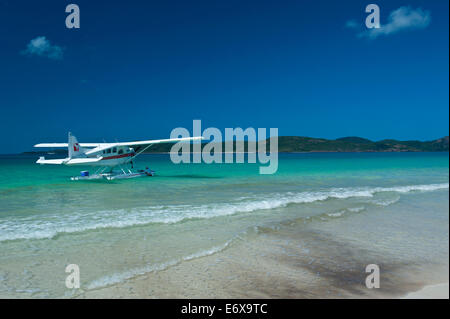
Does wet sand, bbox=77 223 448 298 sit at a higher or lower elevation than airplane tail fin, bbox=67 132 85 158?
lower

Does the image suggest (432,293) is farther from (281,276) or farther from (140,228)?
(140,228)

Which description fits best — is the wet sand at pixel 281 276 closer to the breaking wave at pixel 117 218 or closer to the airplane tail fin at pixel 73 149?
the breaking wave at pixel 117 218

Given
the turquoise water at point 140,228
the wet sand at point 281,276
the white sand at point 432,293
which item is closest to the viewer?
the white sand at point 432,293

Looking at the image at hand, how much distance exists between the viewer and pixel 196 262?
461 centimetres

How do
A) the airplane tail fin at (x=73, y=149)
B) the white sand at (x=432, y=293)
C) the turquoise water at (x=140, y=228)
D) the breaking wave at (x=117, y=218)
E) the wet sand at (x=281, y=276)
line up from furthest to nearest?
1. the airplane tail fin at (x=73, y=149)
2. the breaking wave at (x=117, y=218)
3. the turquoise water at (x=140, y=228)
4. the wet sand at (x=281, y=276)
5. the white sand at (x=432, y=293)

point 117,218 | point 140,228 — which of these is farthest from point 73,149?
point 140,228

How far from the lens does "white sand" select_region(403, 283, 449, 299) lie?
10.5 ft

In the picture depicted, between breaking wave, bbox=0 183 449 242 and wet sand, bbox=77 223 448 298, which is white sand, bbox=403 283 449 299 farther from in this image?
breaking wave, bbox=0 183 449 242

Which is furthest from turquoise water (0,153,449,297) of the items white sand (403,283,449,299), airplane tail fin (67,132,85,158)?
airplane tail fin (67,132,85,158)

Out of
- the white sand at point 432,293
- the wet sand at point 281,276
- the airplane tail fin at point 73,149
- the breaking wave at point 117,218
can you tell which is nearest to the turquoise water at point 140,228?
the breaking wave at point 117,218

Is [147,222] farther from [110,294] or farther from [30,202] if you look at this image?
[30,202]

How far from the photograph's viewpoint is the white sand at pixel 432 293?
10.5 ft

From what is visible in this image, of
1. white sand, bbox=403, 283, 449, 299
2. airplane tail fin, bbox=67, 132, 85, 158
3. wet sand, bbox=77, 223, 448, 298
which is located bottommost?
wet sand, bbox=77, 223, 448, 298

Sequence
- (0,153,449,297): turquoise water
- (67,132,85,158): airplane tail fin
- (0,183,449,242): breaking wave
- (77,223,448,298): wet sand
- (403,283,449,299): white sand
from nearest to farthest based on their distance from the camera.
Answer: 1. (403,283,449,299): white sand
2. (77,223,448,298): wet sand
3. (0,153,449,297): turquoise water
4. (0,183,449,242): breaking wave
5. (67,132,85,158): airplane tail fin
